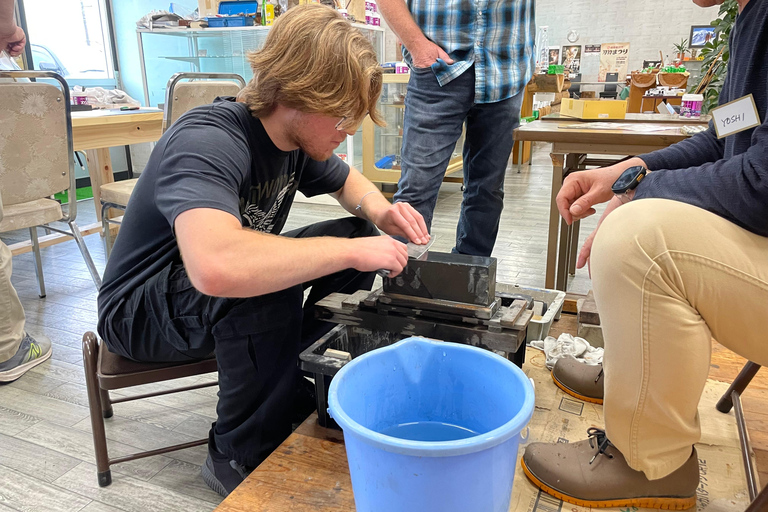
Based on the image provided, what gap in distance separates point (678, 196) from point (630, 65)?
32.3 feet

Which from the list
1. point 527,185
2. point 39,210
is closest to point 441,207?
point 527,185

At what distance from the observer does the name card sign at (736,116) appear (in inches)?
33.7

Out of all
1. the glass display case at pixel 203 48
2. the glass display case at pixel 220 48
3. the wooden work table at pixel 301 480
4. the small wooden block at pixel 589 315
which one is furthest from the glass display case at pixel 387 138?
the wooden work table at pixel 301 480

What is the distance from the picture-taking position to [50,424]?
1.52 metres

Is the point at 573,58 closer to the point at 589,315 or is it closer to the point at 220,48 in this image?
the point at 220,48

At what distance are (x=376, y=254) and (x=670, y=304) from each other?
49 cm

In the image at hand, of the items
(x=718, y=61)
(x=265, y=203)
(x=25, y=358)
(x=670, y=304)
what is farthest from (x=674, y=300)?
(x=718, y=61)

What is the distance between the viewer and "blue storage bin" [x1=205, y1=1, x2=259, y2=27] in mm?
4184

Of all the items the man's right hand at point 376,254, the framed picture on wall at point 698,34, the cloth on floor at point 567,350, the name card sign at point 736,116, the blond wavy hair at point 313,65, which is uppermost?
the framed picture on wall at point 698,34

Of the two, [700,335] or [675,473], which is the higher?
[700,335]

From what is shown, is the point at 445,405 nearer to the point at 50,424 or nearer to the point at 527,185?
the point at 50,424

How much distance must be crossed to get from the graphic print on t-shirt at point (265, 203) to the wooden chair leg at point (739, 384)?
1100 millimetres

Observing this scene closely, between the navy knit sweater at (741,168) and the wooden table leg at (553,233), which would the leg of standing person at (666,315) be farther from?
the wooden table leg at (553,233)

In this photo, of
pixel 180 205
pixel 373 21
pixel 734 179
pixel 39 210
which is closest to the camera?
pixel 734 179
